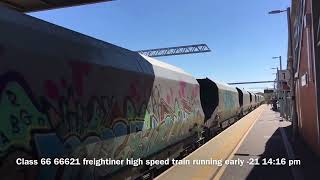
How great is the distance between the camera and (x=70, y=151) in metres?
6.79

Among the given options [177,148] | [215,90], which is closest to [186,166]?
[177,148]

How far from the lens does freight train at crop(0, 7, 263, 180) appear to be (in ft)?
18.4

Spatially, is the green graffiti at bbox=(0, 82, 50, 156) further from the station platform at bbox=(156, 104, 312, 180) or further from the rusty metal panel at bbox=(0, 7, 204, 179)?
the station platform at bbox=(156, 104, 312, 180)

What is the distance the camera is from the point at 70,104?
6812 mm

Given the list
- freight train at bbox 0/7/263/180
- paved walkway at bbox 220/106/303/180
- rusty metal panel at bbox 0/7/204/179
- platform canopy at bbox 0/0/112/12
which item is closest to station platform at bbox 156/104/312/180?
paved walkway at bbox 220/106/303/180

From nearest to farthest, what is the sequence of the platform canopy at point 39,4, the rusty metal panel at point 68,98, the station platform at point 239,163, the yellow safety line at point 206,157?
the rusty metal panel at point 68,98
the yellow safety line at point 206,157
the station platform at point 239,163
the platform canopy at point 39,4

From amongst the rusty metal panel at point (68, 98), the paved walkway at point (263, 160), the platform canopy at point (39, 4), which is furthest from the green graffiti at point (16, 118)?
the platform canopy at point (39, 4)

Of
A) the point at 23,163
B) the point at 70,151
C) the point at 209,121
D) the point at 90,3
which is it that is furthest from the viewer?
the point at 209,121

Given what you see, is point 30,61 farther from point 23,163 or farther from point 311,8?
point 311,8

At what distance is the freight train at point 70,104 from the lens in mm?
5617

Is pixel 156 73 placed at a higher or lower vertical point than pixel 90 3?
lower

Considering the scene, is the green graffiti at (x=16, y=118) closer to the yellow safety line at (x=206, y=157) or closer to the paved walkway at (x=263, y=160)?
the yellow safety line at (x=206, y=157)

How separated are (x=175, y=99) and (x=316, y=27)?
17.2ft

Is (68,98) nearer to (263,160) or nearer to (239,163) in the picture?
(239,163)
